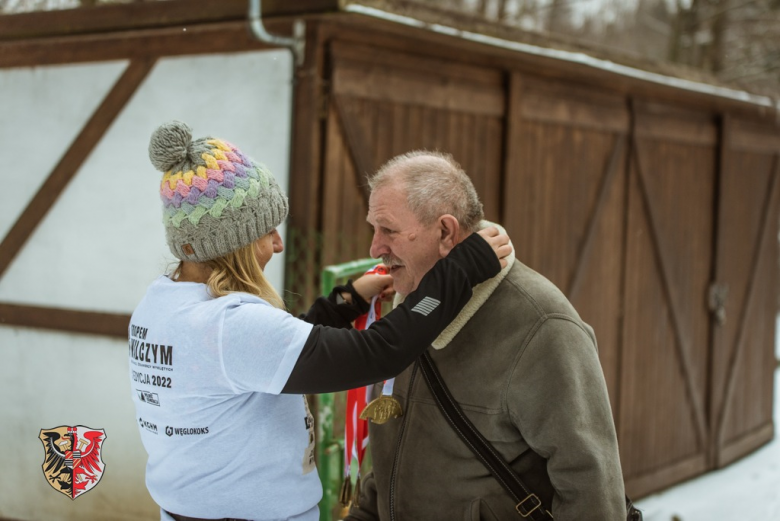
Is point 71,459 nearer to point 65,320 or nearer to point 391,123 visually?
point 65,320

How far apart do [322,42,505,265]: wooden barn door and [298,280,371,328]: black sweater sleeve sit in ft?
5.96

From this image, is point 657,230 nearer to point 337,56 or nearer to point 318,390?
point 337,56

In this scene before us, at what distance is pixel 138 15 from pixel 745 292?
6.81 metres

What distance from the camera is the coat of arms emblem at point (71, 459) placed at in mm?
2217

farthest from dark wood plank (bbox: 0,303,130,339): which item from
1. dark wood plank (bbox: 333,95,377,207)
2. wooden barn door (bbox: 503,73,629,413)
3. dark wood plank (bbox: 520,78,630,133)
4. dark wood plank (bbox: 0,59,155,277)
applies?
dark wood plank (bbox: 520,78,630,133)

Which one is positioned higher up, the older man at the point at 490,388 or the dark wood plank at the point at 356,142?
the dark wood plank at the point at 356,142

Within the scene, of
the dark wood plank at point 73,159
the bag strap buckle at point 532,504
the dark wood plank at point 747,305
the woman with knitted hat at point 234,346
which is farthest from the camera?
the dark wood plank at point 747,305

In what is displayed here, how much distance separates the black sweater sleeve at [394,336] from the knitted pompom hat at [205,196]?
0.33 meters

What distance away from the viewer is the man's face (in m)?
2.14

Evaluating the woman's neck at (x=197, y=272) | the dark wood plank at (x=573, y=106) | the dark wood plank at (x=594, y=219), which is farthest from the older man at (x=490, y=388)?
the dark wood plank at (x=594, y=219)

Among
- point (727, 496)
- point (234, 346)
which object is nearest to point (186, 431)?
point (234, 346)

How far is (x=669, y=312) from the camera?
7188 millimetres

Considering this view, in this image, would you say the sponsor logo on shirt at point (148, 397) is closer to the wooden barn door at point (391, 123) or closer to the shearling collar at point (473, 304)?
the shearling collar at point (473, 304)

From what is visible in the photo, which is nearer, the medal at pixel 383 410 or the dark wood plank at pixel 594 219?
the medal at pixel 383 410
